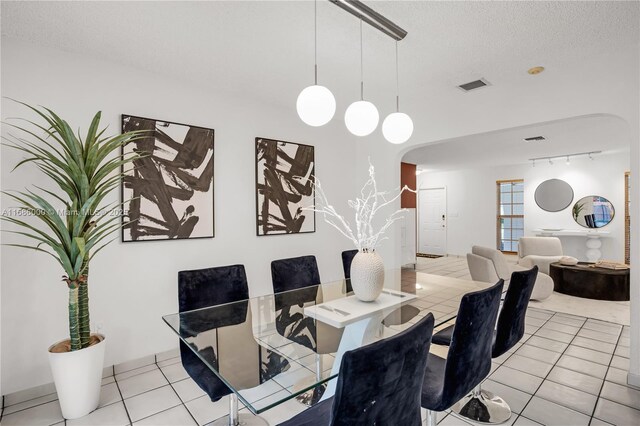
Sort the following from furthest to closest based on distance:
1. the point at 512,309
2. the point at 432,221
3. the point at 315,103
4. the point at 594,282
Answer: the point at 432,221 < the point at 594,282 < the point at 512,309 < the point at 315,103

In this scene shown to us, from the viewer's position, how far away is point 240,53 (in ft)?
8.04

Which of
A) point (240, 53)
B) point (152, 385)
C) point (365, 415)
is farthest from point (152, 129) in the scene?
Answer: point (365, 415)

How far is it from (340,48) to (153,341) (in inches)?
112

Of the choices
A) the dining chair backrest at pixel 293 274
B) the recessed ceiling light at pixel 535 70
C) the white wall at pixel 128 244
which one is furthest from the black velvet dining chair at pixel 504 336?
the white wall at pixel 128 244

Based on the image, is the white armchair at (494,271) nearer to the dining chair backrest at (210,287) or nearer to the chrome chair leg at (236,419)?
the dining chair backrest at (210,287)

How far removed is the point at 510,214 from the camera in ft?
27.7

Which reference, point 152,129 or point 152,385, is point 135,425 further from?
point 152,129

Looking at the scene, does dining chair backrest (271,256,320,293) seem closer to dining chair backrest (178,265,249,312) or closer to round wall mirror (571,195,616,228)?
dining chair backrest (178,265,249,312)

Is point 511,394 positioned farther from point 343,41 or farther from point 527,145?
point 527,145

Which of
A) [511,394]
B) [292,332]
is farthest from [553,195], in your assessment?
[292,332]

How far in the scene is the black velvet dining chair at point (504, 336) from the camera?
187cm

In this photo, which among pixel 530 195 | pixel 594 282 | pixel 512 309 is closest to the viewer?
pixel 512 309

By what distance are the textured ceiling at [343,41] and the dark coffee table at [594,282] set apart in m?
3.34

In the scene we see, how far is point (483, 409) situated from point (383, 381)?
1.62 m
